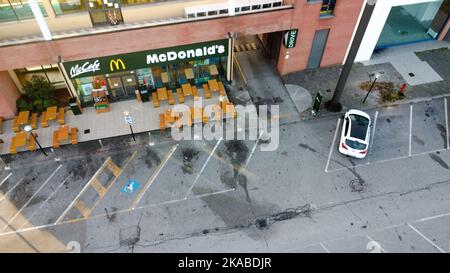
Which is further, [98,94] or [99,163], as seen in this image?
[98,94]

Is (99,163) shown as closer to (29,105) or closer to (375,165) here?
(29,105)

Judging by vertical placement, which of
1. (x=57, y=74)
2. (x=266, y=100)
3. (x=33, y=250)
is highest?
(x=57, y=74)

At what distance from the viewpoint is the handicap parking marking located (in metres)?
23.3

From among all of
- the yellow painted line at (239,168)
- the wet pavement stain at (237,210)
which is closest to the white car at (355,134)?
the yellow painted line at (239,168)

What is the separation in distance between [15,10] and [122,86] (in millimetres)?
7744

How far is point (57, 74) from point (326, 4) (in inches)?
764

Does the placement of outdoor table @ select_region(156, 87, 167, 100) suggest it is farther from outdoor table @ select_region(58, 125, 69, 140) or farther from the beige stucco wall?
outdoor table @ select_region(58, 125, 69, 140)

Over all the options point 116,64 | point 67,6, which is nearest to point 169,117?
point 116,64

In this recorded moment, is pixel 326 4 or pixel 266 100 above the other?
pixel 326 4

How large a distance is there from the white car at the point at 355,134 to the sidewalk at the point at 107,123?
9118 mm

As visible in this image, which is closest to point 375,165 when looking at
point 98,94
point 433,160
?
point 433,160

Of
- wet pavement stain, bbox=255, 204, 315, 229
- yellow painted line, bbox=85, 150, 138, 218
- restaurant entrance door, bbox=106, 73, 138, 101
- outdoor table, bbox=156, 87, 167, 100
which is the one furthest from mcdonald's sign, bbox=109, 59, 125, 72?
wet pavement stain, bbox=255, 204, 315, 229

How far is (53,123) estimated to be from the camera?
2411cm

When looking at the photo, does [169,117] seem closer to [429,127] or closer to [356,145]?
[356,145]
